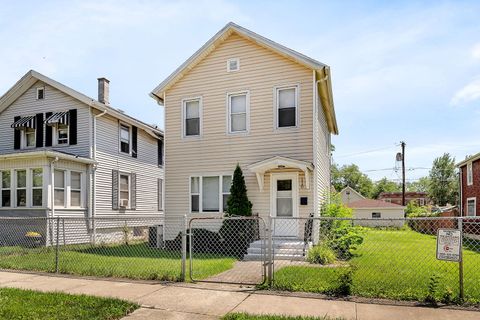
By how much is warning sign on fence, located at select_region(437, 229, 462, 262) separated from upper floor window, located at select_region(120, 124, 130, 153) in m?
15.6

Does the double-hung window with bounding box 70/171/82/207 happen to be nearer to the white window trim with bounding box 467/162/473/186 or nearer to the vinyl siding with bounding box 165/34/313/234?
the vinyl siding with bounding box 165/34/313/234

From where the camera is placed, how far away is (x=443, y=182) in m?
60.1

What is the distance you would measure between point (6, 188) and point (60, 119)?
12.0 feet

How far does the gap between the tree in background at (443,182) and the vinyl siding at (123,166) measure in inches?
2041

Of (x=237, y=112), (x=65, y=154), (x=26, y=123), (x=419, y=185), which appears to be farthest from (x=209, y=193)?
(x=419, y=185)

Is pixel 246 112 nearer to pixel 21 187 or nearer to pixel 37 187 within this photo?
pixel 37 187

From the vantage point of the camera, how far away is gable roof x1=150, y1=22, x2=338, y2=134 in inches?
497

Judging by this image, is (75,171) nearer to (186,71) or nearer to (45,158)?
(45,158)

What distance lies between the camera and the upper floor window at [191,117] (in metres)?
14.4

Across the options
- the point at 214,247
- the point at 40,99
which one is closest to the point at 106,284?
the point at 214,247

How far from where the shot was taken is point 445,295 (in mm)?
6008

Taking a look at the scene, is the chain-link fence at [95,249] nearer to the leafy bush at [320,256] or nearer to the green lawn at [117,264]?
the green lawn at [117,264]

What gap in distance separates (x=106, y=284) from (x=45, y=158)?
9.27 metres

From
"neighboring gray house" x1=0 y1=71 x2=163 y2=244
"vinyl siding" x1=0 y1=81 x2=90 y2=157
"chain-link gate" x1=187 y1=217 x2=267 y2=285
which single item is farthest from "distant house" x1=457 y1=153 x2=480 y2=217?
"vinyl siding" x1=0 y1=81 x2=90 y2=157
